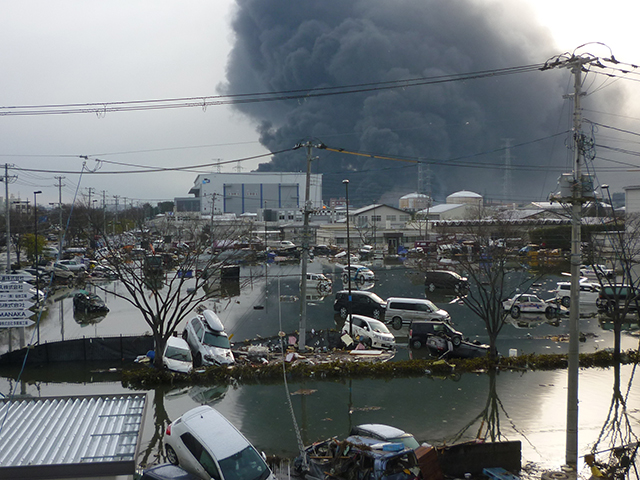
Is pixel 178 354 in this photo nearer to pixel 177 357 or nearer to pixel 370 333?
pixel 177 357

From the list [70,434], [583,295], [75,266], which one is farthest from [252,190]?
[70,434]

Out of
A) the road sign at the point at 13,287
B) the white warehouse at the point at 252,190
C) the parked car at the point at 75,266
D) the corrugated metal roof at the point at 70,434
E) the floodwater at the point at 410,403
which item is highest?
the white warehouse at the point at 252,190

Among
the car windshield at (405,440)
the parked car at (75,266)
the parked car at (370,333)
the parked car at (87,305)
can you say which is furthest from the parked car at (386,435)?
the parked car at (75,266)

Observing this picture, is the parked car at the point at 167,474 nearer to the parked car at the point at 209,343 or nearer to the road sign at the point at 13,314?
the road sign at the point at 13,314

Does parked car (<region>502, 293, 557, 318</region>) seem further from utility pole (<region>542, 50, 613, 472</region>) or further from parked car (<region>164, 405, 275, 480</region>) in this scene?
parked car (<region>164, 405, 275, 480</region>)

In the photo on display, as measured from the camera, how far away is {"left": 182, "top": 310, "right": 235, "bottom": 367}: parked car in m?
10.8

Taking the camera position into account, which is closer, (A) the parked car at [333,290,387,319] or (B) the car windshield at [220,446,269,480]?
(B) the car windshield at [220,446,269,480]

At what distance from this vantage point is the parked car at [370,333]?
488 inches

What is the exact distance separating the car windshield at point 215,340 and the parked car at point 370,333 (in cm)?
315

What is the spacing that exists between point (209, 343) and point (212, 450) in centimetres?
570

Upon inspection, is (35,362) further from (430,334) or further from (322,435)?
(430,334)

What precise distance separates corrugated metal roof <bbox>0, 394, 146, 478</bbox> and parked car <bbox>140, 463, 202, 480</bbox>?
0.73m

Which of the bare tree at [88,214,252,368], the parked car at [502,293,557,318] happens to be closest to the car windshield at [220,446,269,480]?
the bare tree at [88,214,252,368]

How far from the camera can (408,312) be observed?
15.4 meters
